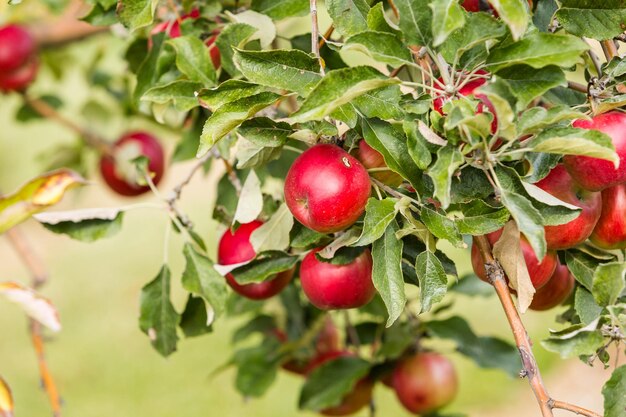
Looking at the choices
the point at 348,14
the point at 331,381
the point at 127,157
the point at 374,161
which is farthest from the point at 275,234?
the point at 127,157

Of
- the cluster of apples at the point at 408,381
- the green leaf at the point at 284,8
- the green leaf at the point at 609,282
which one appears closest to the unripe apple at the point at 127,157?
the cluster of apples at the point at 408,381

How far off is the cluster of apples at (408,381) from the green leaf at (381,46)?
75 centimetres

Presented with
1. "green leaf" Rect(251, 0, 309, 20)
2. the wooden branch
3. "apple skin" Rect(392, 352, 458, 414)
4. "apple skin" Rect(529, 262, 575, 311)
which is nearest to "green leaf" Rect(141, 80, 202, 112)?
"green leaf" Rect(251, 0, 309, 20)

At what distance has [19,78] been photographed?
189 cm

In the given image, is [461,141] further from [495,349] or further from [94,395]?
[94,395]

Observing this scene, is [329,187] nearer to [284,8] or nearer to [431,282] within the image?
[431,282]

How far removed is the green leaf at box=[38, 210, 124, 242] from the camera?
1.02 m

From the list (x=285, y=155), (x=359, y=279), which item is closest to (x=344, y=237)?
(x=359, y=279)

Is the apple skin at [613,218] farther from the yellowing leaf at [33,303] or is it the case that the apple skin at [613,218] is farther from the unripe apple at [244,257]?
the yellowing leaf at [33,303]

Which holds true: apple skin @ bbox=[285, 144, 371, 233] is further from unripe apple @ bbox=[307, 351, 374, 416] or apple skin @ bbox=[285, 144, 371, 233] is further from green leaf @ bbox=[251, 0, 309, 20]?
unripe apple @ bbox=[307, 351, 374, 416]

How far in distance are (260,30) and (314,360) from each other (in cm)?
73

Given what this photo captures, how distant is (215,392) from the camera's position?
3.30 m

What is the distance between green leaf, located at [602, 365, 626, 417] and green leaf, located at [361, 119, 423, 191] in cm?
26

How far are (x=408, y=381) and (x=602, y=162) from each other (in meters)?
0.77
